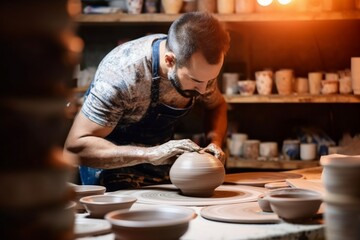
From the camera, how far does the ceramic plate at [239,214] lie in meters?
2.12

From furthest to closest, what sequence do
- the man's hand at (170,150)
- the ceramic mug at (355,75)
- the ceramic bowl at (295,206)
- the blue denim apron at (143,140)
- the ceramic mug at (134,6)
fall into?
the ceramic mug at (134,6) → the ceramic mug at (355,75) → the blue denim apron at (143,140) → the man's hand at (170,150) → the ceramic bowl at (295,206)

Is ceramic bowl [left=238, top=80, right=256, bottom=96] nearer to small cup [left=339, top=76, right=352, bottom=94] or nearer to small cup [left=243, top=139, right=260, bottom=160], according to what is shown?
small cup [left=243, top=139, right=260, bottom=160]

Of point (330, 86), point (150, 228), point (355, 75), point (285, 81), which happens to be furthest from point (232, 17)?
point (150, 228)

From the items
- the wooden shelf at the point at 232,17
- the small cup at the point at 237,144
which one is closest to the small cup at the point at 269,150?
the small cup at the point at 237,144

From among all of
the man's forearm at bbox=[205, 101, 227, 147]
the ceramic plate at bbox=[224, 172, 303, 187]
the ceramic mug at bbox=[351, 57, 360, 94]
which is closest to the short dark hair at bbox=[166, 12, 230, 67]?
the ceramic plate at bbox=[224, 172, 303, 187]

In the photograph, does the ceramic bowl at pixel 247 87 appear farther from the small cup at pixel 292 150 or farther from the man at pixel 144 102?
the man at pixel 144 102

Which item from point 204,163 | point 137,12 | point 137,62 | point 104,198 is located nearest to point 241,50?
point 137,12

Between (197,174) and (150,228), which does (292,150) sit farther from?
(150,228)

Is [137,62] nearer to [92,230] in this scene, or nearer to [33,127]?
[92,230]

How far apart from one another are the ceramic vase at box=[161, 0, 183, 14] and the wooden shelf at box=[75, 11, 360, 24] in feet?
0.13

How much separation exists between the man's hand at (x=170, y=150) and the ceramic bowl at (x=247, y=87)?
1744 millimetres

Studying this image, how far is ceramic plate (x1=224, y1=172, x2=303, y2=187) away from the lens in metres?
3.17

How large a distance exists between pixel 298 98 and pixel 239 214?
8.21 feet

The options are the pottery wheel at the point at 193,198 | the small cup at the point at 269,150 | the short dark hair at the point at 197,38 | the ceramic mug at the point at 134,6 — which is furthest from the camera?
the small cup at the point at 269,150
